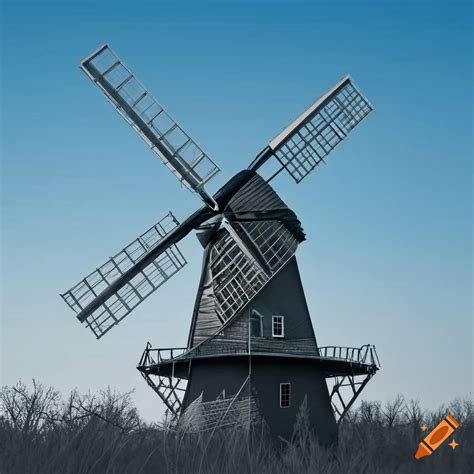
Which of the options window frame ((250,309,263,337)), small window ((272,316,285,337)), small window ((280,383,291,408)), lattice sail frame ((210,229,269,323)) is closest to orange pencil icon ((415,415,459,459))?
small window ((280,383,291,408))

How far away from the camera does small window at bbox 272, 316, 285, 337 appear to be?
24625 mm

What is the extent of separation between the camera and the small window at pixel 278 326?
24625 mm

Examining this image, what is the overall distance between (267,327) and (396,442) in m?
6.67

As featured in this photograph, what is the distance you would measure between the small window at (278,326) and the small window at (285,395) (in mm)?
1809

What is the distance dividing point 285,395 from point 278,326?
2.47 meters

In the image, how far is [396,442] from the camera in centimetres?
1944

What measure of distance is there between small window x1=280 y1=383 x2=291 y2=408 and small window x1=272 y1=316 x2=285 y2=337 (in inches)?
71.2

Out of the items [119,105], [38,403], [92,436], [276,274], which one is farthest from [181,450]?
[119,105]

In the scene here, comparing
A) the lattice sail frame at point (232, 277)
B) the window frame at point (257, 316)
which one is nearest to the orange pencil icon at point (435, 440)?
the window frame at point (257, 316)

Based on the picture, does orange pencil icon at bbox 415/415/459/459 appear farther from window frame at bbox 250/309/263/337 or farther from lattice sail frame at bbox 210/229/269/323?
lattice sail frame at bbox 210/229/269/323

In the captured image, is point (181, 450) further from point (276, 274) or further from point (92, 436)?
point (276, 274)

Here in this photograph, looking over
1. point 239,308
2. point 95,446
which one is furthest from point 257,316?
point 95,446

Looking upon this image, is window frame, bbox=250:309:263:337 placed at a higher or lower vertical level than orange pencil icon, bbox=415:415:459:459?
higher

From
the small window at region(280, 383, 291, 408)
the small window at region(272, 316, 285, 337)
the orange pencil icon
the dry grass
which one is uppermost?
the small window at region(272, 316, 285, 337)
